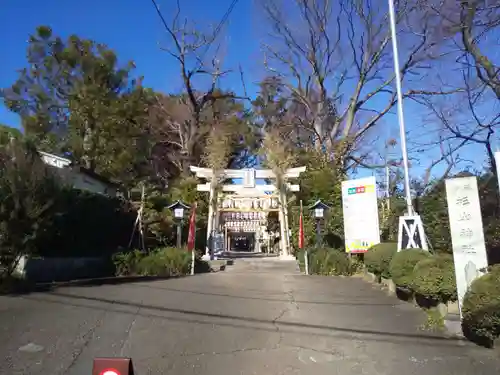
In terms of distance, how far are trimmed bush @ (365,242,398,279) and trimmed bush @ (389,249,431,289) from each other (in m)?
1.74

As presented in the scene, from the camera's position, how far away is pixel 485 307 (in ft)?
17.1

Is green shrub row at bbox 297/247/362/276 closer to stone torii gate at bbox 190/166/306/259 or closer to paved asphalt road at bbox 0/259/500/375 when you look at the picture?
paved asphalt road at bbox 0/259/500/375

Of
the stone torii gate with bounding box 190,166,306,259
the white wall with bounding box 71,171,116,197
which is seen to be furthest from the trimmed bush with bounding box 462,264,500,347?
the white wall with bounding box 71,171,116,197

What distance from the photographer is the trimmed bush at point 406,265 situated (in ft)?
27.3

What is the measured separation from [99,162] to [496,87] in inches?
815

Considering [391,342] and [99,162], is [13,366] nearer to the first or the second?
[391,342]

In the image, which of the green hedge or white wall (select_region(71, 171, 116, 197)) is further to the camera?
white wall (select_region(71, 171, 116, 197))

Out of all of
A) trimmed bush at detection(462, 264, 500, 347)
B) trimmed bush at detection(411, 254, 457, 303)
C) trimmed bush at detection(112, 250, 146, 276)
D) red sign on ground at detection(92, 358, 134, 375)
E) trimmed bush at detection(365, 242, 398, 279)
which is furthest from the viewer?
trimmed bush at detection(112, 250, 146, 276)

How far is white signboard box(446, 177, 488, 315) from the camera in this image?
6352 mm

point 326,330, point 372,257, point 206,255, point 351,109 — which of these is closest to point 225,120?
point 351,109

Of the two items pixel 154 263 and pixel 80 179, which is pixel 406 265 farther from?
pixel 80 179

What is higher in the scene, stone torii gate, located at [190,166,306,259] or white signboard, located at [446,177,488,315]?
stone torii gate, located at [190,166,306,259]

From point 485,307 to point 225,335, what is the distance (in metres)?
3.38

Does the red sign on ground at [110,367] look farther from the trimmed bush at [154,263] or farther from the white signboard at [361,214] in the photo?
the trimmed bush at [154,263]
